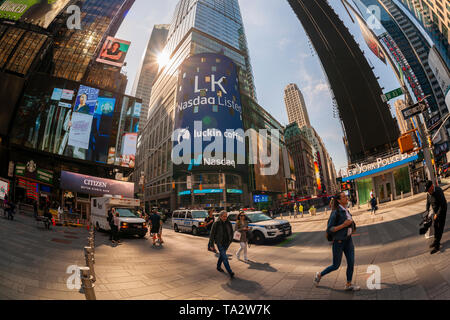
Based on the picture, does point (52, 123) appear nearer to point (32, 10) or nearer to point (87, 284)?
point (32, 10)

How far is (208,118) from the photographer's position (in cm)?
4753

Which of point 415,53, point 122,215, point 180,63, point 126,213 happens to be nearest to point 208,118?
point 180,63

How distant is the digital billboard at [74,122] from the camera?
83.8 ft

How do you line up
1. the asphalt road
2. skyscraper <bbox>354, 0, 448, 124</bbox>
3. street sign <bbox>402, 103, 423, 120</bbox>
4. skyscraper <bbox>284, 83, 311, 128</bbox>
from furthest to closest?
skyscraper <bbox>284, 83, 311, 128</bbox> → skyscraper <bbox>354, 0, 448, 124</bbox> → street sign <bbox>402, 103, 423, 120</bbox> → the asphalt road

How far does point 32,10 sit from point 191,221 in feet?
123

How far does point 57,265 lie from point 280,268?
6.75m

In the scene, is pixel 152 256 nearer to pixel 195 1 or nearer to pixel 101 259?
pixel 101 259

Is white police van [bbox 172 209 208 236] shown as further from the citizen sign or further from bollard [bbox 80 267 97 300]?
the citizen sign

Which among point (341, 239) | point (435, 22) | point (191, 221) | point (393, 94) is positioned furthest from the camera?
point (435, 22)

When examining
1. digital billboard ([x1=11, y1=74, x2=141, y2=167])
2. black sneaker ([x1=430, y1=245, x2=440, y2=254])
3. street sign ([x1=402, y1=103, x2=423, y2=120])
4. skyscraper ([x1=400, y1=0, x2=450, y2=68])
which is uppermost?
skyscraper ([x1=400, y1=0, x2=450, y2=68])

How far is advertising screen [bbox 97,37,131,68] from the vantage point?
35172 mm

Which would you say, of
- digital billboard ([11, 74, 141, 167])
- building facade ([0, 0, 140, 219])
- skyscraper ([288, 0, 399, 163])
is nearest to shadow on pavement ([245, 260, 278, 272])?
building facade ([0, 0, 140, 219])

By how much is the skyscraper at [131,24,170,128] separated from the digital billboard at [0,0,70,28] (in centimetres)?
11597

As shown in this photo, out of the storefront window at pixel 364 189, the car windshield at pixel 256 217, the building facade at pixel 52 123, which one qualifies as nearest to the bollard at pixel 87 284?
the car windshield at pixel 256 217
